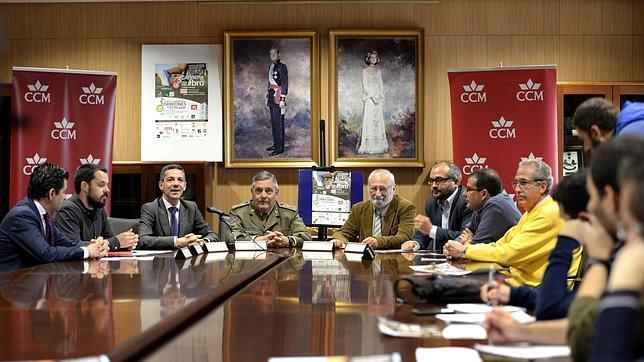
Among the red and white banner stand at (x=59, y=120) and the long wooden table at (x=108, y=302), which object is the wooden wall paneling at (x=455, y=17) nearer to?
the red and white banner stand at (x=59, y=120)

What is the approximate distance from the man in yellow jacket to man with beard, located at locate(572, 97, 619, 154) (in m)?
0.82

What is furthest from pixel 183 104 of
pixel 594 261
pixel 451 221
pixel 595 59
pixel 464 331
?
pixel 594 261

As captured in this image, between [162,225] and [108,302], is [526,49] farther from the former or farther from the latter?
[108,302]

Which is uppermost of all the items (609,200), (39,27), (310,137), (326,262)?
(39,27)

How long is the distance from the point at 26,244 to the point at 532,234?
8.76ft

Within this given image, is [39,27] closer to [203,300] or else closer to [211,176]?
[211,176]

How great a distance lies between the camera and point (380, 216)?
235 inches

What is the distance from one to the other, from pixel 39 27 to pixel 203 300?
20.3ft

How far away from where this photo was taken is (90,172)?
5266mm

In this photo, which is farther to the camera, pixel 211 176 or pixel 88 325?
pixel 211 176

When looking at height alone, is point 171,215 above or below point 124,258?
above

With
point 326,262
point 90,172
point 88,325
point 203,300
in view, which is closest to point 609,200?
point 88,325

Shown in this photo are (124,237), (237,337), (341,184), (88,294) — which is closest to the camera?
(237,337)

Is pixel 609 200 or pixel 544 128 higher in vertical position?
pixel 544 128
